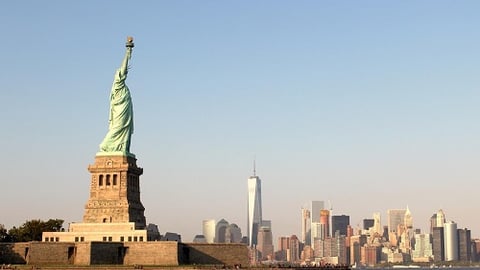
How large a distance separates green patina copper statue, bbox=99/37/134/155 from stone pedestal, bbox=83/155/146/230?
1.59 m

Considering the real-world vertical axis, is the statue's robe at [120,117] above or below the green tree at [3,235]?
above

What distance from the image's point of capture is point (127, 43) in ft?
358

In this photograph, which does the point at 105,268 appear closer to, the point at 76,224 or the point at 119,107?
the point at 76,224

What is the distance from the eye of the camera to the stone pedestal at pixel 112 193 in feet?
332

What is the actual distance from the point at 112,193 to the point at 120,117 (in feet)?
34.1

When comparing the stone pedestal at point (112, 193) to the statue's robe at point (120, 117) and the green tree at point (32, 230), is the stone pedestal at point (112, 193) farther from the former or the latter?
the green tree at point (32, 230)

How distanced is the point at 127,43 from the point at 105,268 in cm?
3638

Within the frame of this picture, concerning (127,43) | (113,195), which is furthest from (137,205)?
(127,43)

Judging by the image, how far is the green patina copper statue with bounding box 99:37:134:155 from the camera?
105000 mm

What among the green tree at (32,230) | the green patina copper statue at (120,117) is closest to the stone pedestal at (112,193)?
the green patina copper statue at (120,117)

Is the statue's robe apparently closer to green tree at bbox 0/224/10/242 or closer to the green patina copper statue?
the green patina copper statue

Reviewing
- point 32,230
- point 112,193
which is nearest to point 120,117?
point 112,193

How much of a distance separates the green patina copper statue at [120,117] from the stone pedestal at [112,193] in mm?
1586

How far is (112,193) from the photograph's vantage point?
337ft
